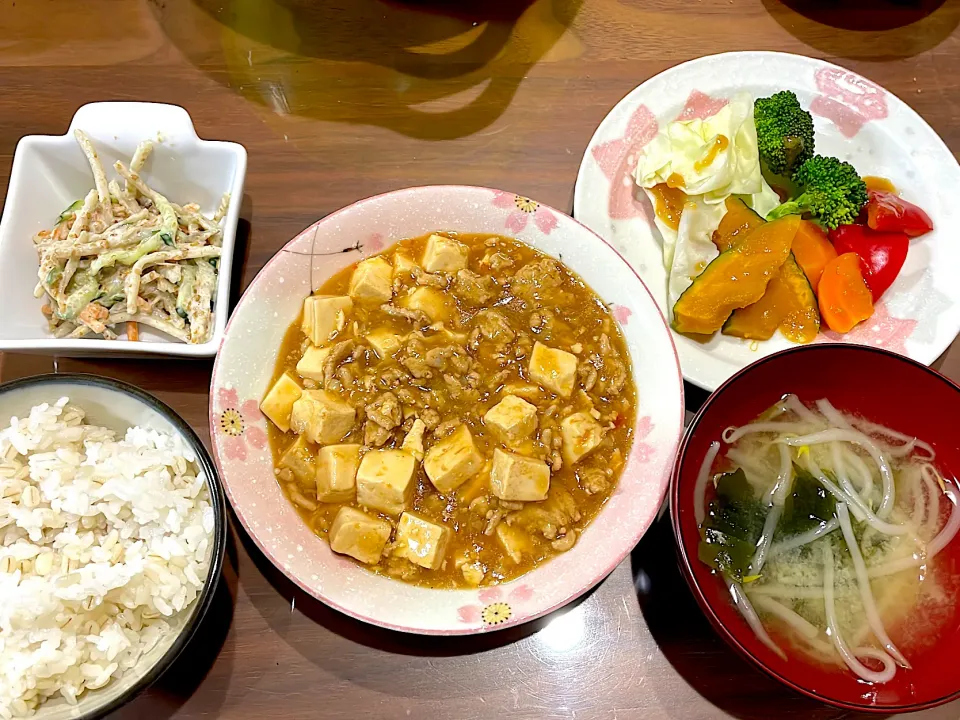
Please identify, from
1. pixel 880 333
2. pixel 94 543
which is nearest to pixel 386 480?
pixel 94 543

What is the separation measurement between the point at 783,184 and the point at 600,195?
78 centimetres

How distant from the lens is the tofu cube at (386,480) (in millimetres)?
2049

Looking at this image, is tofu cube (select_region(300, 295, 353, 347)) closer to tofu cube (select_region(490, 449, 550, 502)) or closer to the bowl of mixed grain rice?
the bowl of mixed grain rice

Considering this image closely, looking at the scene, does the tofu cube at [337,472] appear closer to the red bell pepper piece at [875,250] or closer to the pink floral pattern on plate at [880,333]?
the pink floral pattern on plate at [880,333]

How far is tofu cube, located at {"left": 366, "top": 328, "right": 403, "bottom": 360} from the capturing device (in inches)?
87.7

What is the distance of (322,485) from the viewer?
2.11 metres

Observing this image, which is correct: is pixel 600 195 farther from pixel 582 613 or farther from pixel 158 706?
pixel 158 706

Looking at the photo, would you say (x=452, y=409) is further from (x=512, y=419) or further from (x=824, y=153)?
(x=824, y=153)

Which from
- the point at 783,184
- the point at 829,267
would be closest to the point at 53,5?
the point at 783,184

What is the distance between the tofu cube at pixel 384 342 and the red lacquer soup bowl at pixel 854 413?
0.94 m

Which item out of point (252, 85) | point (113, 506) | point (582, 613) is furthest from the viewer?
point (252, 85)

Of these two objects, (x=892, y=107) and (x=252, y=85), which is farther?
(x=252, y=85)

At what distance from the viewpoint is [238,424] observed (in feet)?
6.97

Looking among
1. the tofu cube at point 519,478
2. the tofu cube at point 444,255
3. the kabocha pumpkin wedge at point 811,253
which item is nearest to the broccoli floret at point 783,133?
the kabocha pumpkin wedge at point 811,253
